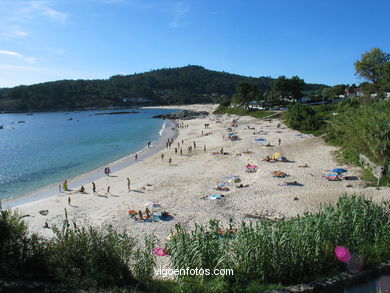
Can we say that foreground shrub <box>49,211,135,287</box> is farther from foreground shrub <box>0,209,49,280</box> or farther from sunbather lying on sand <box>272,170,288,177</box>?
sunbather lying on sand <box>272,170,288,177</box>

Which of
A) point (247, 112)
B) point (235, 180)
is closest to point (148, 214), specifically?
point (235, 180)

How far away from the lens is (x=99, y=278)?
6.52 m

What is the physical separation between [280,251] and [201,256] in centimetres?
203

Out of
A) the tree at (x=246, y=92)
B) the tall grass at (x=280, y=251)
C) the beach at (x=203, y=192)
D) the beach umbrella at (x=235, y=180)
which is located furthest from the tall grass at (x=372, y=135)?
the tree at (x=246, y=92)

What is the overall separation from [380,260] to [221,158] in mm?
24142

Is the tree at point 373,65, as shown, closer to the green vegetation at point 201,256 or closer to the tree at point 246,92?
the tree at point 246,92

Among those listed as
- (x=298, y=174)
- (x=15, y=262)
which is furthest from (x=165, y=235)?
(x=298, y=174)

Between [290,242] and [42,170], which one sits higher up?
[290,242]

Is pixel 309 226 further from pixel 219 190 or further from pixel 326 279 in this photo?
pixel 219 190

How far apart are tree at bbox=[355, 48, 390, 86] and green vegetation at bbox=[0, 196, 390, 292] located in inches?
1946

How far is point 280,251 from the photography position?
7551 mm

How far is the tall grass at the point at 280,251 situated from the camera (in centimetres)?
741

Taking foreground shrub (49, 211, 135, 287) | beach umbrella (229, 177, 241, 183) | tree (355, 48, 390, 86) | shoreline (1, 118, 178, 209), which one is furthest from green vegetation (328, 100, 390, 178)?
tree (355, 48, 390, 86)

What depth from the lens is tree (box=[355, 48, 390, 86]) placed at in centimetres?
4928
